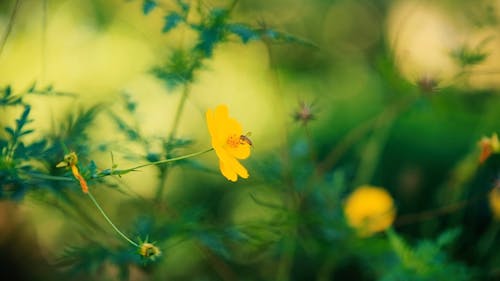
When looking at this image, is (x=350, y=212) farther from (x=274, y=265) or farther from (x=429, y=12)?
(x=429, y=12)

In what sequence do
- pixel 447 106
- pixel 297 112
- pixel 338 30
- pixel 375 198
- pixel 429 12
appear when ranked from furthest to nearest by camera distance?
1. pixel 338 30
2. pixel 429 12
3. pixel 447 106
4. pixel 375 198
5. pixel 297 112

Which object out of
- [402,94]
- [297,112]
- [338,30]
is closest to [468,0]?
[338,30]

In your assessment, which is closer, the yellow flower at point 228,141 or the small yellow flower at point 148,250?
the small yellow flower at point 148,250

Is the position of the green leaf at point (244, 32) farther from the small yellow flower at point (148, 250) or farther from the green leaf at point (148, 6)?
the small yellow flower at point (148, 250)

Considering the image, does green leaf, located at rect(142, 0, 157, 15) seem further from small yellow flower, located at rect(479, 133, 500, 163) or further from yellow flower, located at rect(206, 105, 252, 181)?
small yellow flower, located at rect(479, 133, 500, 163)

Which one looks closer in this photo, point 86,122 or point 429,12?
point 86,122

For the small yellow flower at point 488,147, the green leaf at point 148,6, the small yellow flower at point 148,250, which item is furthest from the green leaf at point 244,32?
the small yellow flower at point 488,147
